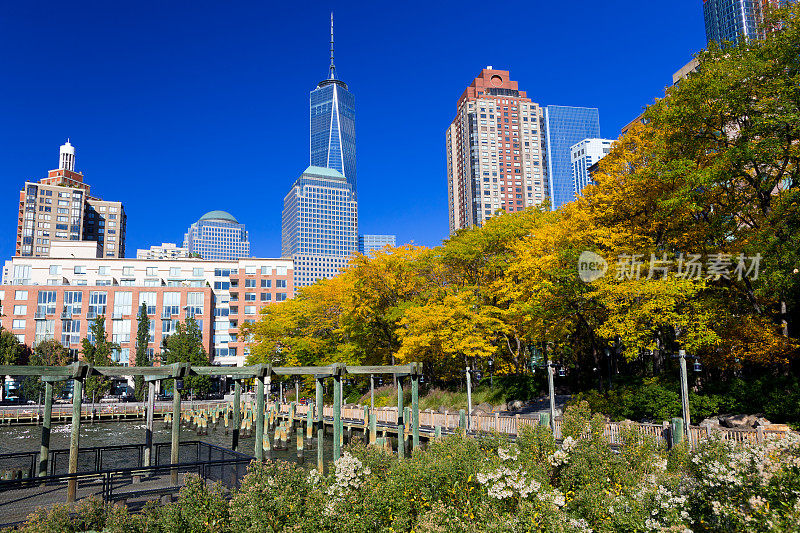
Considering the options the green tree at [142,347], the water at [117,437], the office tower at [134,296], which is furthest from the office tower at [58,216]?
the water at [117,437]

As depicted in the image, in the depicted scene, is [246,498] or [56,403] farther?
[56,403]

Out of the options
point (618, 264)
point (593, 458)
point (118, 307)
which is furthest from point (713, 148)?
point (118, 307)

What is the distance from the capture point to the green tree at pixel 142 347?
78.2m

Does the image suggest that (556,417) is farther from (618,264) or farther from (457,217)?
(457,217)

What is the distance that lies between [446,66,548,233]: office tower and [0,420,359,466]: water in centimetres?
13344

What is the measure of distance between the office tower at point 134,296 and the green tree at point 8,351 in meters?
7.13

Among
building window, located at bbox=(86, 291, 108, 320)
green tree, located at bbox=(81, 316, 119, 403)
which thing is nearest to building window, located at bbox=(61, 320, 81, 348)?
building window, located at bbox=(86, 291, 108, 320)

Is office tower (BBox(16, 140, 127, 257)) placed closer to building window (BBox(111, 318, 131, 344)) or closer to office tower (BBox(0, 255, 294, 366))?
office tower (BBox(0, 255, 294, 366))

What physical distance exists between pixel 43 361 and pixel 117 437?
3645 centimetres

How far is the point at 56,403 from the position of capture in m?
74.4

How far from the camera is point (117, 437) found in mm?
50469

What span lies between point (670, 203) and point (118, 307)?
87.9 m

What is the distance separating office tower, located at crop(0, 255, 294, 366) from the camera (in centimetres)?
9019
